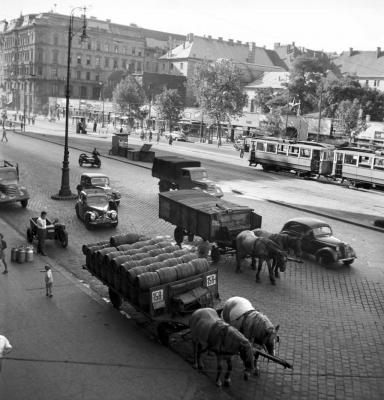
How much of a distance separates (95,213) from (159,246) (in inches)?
365

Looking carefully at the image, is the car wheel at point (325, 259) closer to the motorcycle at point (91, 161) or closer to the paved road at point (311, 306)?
the paved road at point (311, 306)

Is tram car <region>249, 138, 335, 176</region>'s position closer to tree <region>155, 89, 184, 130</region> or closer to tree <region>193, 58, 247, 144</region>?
tree <region>193, 58, 247, 144</region>

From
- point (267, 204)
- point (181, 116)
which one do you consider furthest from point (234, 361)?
point (181, 116)

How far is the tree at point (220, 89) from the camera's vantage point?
259 ft

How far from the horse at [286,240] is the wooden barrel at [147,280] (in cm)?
675

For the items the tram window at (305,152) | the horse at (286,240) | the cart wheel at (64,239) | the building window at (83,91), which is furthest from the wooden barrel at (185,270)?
the building window at (83,91)

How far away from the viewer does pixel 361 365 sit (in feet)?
38.2

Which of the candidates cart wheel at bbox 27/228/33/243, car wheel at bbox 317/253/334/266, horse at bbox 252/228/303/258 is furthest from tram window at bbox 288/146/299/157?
cart wheel at bbox 27/228/33/243

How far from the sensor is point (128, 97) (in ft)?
325

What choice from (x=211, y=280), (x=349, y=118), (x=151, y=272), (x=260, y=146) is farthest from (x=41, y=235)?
(x=349, y=118)

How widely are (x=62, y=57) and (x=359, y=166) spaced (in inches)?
4820

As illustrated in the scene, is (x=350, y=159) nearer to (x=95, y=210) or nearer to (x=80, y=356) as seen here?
(x=95, y=210)

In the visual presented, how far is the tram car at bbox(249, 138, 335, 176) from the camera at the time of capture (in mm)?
44625

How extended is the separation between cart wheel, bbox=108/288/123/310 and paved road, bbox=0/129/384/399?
1.27 meters
